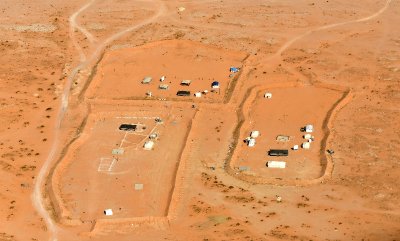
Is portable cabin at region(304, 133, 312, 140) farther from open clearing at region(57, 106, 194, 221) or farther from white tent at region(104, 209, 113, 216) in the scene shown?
white tent at region(104, 209, 113, 216)

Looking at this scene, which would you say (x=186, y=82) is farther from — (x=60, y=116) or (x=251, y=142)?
(x=60, y=116)

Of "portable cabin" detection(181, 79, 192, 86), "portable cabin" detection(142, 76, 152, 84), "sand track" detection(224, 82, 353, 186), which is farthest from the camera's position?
"portable cabin" detection(142, 76, 152, 84)

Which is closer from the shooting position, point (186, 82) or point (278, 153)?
point (278, 153)

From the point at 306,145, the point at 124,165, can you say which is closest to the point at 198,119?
the point at 124,165

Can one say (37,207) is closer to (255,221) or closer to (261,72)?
(255,221)

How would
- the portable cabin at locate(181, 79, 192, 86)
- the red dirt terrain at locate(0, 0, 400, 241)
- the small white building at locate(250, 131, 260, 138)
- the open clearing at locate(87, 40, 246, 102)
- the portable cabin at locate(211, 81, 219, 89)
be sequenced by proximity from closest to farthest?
the red dirt terrain at locate(0, 0, 400, 241)
the small white building at locate(250, 131, 260, 138)
the open clearing at locate(87, 40, 246, 102)
the portable cabin at locate(211, 81, 219, 89)
the portable cabin at locate(181, 79, 192, 86)

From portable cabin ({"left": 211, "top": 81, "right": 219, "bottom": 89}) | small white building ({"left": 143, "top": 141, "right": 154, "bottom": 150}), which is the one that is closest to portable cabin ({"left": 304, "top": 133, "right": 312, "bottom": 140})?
portable cabin ({"left": 211, "top": 81, "right": 219, "bottom": 89})

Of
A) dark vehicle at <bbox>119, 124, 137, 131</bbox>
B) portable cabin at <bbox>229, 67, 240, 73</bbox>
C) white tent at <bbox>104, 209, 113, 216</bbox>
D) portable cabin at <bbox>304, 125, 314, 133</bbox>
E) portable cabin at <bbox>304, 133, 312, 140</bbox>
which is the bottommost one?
white tent at <bbox>104, 209, 113, 216</bbox>

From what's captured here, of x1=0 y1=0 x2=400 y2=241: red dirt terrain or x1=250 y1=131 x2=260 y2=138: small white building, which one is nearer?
x1=0 y1=0 x2=400 y2=241: red dirt terrain

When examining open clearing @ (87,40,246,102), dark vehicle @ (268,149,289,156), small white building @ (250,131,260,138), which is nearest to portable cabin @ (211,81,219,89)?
open clearing @ (87,40,246,102)

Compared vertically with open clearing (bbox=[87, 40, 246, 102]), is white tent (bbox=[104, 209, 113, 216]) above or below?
below
